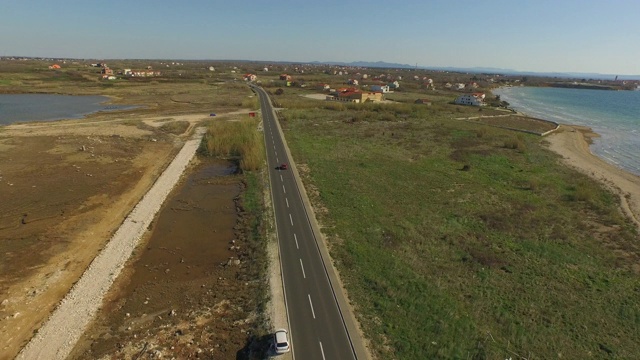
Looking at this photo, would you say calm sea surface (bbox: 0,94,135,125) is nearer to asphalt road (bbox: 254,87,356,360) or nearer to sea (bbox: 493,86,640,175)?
asphalt road (bbox: 254,87,356,360)

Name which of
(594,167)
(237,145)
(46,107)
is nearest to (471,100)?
(594,167)

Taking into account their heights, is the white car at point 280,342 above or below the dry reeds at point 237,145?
below

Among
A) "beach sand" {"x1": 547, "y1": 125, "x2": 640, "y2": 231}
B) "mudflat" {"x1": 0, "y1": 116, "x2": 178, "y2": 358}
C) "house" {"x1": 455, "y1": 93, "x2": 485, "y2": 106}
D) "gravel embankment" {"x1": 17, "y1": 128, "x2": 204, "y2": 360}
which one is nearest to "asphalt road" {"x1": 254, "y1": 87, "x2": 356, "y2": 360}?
"gravel embankment" {"x1": 17, "y1": 128, "x2": 204, "y2": 360}

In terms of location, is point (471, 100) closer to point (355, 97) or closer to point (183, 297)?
point (355, 97)

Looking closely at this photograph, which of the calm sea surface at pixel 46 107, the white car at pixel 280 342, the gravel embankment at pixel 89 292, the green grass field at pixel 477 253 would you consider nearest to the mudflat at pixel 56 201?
the gravel embankment at pixel 89 292

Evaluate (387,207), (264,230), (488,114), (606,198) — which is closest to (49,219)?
(264,230)

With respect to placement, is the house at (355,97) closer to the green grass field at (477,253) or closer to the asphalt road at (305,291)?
the green grass field at (477,253)
